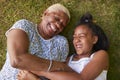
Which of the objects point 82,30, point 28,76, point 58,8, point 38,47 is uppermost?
point 58,8

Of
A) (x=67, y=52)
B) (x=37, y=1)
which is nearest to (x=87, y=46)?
(x=67, y=52)

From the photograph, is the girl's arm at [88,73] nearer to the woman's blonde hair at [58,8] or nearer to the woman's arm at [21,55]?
the woman's arm at [21,55]

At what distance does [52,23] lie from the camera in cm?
332

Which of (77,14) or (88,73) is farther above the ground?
(77,14)

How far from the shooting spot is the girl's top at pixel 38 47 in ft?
10.5

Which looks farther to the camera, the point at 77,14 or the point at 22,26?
the point at 77,14

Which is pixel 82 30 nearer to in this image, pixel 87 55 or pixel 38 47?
pixel 87 55

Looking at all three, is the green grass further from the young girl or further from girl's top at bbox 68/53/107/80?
girl's top at bbox 68/53/107/80

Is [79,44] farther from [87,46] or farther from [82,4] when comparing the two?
[82,4]

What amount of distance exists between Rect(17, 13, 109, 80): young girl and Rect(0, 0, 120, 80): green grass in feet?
0.77

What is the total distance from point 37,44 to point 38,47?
3 centimetres

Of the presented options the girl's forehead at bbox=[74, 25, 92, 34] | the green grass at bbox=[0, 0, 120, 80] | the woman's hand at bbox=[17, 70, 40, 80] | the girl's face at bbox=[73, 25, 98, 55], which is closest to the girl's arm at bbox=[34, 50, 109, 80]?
the woman's hand at bbox=[17, 70, 40, 80]

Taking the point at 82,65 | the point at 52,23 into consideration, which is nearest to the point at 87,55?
the point at 82,65

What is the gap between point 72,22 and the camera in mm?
3746
